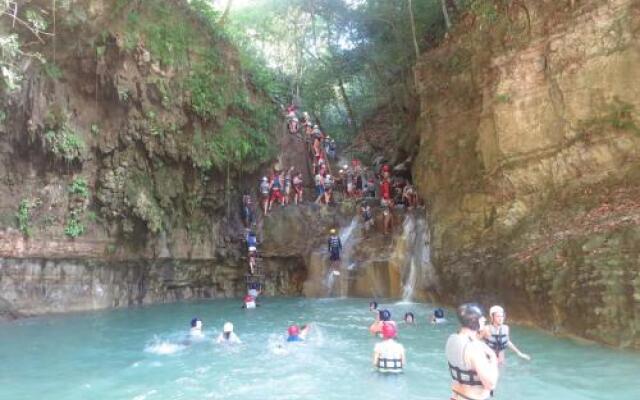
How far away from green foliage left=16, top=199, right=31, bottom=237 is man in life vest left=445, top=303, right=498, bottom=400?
633 inches

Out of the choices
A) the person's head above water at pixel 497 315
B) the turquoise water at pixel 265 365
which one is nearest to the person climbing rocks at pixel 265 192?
the turquoise water at pixel 265 365

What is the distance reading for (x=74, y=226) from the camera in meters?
17.9

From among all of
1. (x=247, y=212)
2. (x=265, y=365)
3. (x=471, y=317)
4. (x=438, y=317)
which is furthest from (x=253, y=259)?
(x=471, y=317)

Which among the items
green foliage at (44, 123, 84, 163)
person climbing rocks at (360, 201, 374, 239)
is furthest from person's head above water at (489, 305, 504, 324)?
green foliage at (44, 123, 84, 163)

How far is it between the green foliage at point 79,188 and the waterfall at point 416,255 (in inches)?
440

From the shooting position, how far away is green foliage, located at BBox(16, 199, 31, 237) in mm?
16906

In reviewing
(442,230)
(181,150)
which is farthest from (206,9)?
(442,230)

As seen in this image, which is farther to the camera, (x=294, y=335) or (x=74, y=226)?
(x=74, y=226)

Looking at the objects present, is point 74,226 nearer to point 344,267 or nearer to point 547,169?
point 344,267

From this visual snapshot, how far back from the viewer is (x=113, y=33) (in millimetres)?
17750

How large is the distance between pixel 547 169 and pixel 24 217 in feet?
51.3

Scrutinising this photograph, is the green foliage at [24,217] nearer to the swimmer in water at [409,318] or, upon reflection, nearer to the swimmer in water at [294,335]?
the swimmer in water at [294,335]

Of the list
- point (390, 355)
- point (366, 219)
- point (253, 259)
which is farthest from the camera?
point (253, 259)

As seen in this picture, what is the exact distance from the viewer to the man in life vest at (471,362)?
4.53m
